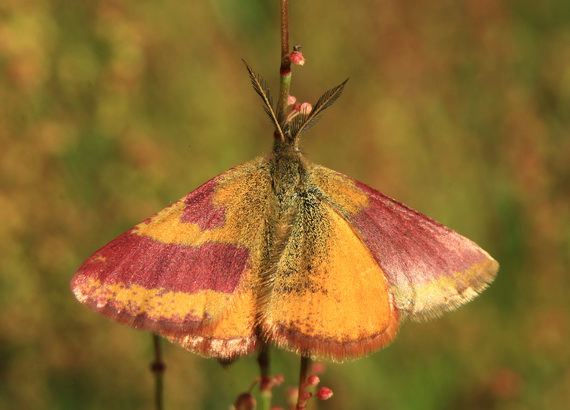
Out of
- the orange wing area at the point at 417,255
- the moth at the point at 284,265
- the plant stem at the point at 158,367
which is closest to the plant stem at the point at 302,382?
the moth at the point at 284,265

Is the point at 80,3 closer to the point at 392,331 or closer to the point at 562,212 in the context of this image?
the point at 392,331

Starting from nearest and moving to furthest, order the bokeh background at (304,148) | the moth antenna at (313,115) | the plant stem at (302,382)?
the plant stem at (302,382)
the moth antenna at (313,115)
the bokeh background at (304,148)

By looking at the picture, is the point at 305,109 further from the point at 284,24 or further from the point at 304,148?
the point at 304,148

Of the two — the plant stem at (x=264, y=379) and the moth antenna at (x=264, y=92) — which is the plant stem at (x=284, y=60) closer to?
the moth antenna at (x=264, y=92)

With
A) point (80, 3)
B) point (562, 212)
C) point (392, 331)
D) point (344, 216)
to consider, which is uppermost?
point (80, 3)

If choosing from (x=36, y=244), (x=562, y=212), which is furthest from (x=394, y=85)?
(x=36, y=244)

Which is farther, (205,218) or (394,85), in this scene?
(394,85)

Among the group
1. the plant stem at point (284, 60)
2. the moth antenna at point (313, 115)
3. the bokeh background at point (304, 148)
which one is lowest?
the bokeh background at point (304, 148)
